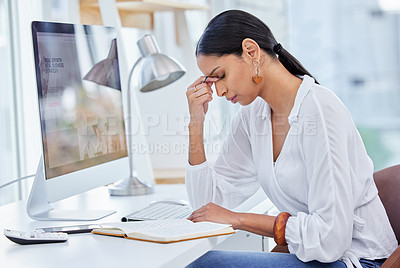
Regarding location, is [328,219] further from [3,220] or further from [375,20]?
[375,20]

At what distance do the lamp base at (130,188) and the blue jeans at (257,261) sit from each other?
50 cm

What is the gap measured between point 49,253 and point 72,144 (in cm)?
41

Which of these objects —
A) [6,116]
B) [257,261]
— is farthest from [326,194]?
[6,116]

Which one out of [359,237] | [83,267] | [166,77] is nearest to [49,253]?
[83,267]

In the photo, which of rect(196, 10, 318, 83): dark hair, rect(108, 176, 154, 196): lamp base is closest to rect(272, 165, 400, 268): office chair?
rect(196, 10, 318, 83): dark hair

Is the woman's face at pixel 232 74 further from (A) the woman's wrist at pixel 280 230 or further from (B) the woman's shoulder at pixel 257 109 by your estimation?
(A) the woman's wrist at pixel 280 230

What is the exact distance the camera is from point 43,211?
1564 millimetres

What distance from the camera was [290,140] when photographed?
1.39 meters

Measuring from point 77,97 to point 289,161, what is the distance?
1.99ft

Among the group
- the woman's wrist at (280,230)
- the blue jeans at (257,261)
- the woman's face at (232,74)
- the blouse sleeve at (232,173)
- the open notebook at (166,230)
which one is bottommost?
the blue jeans at (257,261)

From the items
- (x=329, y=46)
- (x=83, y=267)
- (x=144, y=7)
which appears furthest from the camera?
(x=329, y=46)

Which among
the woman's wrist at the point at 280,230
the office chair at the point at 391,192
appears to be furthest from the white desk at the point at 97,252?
the office chair at the point at 391,192

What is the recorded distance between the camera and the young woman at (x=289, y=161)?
4.10ft

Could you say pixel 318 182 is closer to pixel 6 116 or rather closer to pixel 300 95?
pixel 300 95
